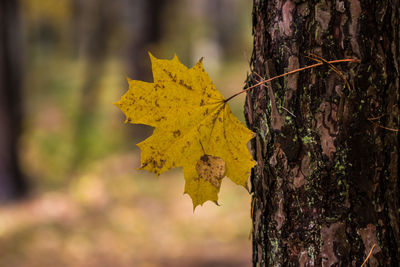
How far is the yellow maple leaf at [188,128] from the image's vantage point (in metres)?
1.18

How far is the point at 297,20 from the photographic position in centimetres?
114

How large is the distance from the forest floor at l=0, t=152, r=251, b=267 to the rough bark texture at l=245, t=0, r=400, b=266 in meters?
3.26

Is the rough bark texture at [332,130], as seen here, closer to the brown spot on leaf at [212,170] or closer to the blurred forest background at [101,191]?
the brown spot on leaf at [212,170]

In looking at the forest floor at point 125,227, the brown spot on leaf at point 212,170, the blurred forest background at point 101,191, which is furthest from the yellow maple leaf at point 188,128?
the forest floor at point 125,227

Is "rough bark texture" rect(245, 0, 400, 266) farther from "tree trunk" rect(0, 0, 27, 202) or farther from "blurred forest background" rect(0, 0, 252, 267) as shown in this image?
"tree trunk" rect(0, 0, 27, 202)

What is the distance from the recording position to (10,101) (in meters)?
6.15

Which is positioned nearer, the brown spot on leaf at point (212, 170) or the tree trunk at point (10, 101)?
the brown spot on leaf at point (212, 170)

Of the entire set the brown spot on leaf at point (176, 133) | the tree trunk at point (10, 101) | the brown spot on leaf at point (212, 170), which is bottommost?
the brown spot on leaf at point (212, 170)

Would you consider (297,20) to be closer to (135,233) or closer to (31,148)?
(135,233)

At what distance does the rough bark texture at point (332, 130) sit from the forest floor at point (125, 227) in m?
3.26

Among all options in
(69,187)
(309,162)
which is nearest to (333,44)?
(309,162)

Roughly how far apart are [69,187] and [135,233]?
7.72 ft

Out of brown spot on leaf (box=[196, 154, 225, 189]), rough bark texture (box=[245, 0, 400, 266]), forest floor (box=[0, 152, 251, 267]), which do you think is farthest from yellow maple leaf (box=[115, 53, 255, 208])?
forest floor (box=[0, 152, 251, 267])

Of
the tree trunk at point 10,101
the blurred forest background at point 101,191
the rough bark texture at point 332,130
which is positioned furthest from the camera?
the tree trunk at point 10,101
